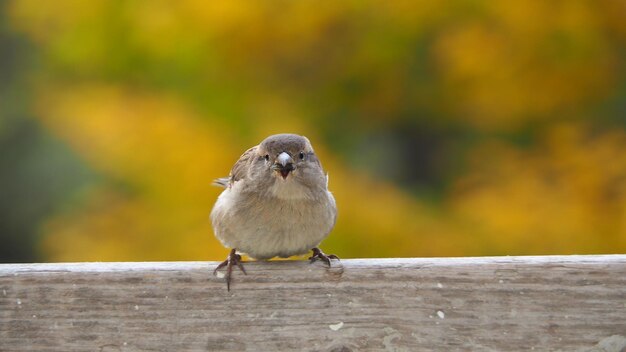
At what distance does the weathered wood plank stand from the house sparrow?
1.40 ft

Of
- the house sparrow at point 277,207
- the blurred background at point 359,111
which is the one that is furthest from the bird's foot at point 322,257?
the blurred background at point 359,111

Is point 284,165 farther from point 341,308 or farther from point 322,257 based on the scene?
point 341,308

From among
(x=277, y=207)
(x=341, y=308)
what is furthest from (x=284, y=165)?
(x=341, y=308)

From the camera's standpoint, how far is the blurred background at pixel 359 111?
393cm

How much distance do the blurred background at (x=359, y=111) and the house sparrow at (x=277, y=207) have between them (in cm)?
122

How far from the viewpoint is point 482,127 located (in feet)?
14.2

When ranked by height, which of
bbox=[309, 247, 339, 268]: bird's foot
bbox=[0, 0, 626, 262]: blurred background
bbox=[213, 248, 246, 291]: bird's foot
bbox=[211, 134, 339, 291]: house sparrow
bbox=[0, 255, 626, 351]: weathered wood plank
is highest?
bbox=[0, 0, 626, 262]: blurred background

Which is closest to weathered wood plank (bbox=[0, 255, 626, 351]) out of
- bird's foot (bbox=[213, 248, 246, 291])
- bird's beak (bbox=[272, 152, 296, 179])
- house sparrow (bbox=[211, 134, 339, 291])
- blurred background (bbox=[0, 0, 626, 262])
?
bird's foot (bbox=[213, 248, 246, 291])

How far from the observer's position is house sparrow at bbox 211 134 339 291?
2.46 m

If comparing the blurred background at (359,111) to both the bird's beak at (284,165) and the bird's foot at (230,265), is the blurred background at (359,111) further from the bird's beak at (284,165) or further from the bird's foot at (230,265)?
the bird's foot at (230,265)

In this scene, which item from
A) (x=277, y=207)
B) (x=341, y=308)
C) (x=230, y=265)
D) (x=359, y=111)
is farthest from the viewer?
(x=359, y=111)

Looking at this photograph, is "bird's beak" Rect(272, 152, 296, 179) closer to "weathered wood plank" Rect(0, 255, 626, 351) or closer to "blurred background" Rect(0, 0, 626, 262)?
"weathered wood plank" Rect(0, 255, 626, 351)

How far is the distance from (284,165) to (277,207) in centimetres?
12

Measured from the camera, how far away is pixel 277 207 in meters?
2.49
